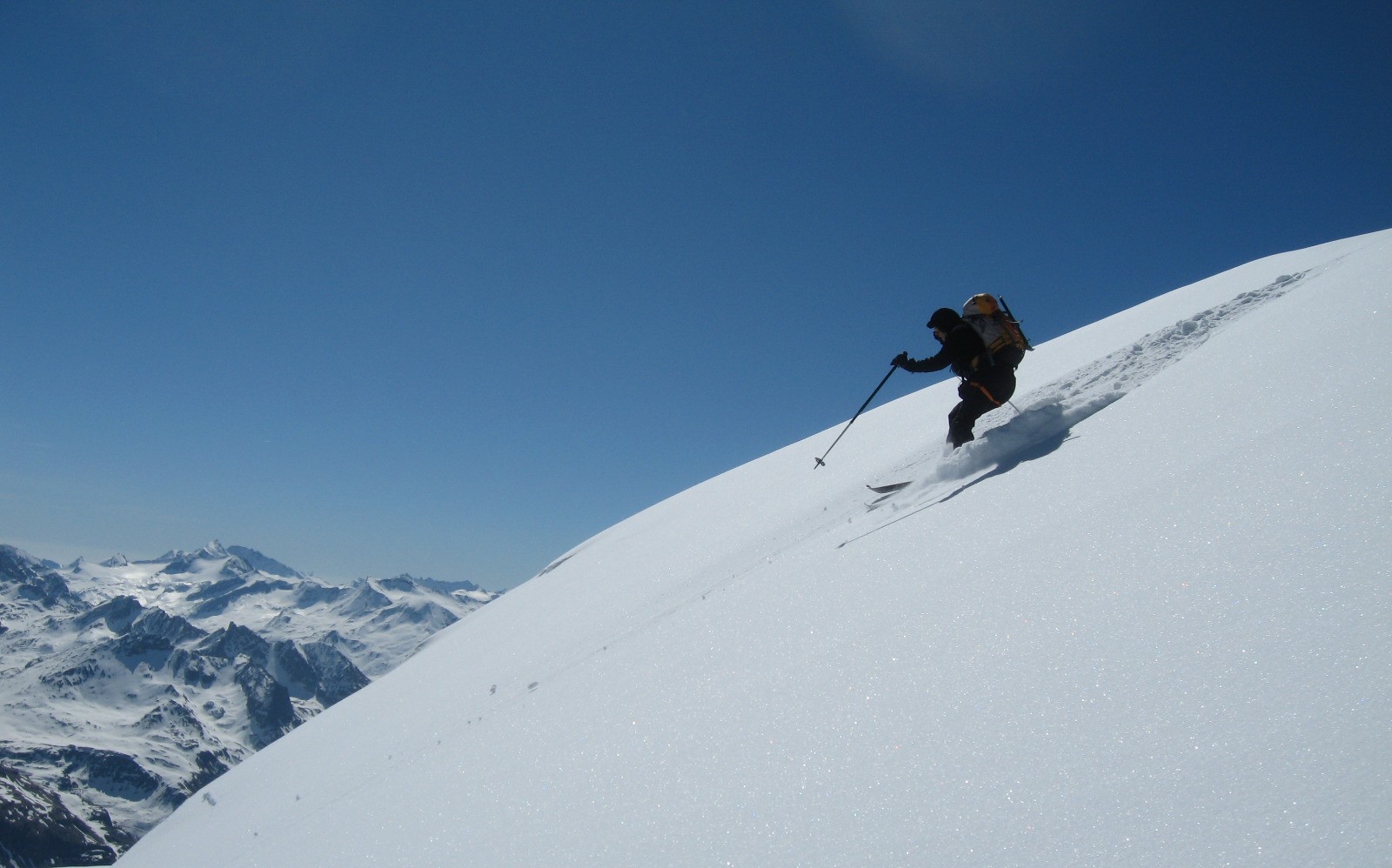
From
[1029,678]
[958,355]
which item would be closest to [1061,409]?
[958,355]

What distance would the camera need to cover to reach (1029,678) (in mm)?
2670

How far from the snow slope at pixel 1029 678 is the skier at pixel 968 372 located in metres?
0.58

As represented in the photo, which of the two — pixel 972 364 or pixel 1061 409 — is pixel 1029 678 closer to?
pixel 1061 409

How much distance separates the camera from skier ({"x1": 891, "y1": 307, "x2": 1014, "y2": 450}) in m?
7.38

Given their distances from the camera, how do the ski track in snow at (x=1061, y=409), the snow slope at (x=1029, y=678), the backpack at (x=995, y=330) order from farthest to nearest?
1. the backpack at (x=995, y=330)
2. the ski track in snow at (x=1061, y=409)
3. the snow slope at (x=1029, y=678)

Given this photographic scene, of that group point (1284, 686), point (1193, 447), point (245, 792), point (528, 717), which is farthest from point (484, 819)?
point (245, 792)

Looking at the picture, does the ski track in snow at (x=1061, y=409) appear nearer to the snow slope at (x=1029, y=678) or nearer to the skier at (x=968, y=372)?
the snow slope at (x=1029, y=678)

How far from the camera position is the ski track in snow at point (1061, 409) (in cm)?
602

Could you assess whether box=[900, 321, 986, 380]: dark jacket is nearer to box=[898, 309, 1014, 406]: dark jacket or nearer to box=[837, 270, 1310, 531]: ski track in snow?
box=[898, 309, 1014, 406]: dark jacket

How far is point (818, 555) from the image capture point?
5.75 m

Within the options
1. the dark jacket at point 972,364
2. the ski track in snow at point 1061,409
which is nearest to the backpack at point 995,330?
the dark jacket at point 972,364

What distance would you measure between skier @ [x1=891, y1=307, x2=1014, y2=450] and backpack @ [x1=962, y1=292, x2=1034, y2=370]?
0.05m

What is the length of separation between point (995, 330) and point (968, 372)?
0.52 metres

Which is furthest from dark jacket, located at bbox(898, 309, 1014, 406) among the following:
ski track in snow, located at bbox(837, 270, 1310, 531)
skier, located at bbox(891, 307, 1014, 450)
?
ski track in snow, located at bbox(837, 270, 1310, 531)
